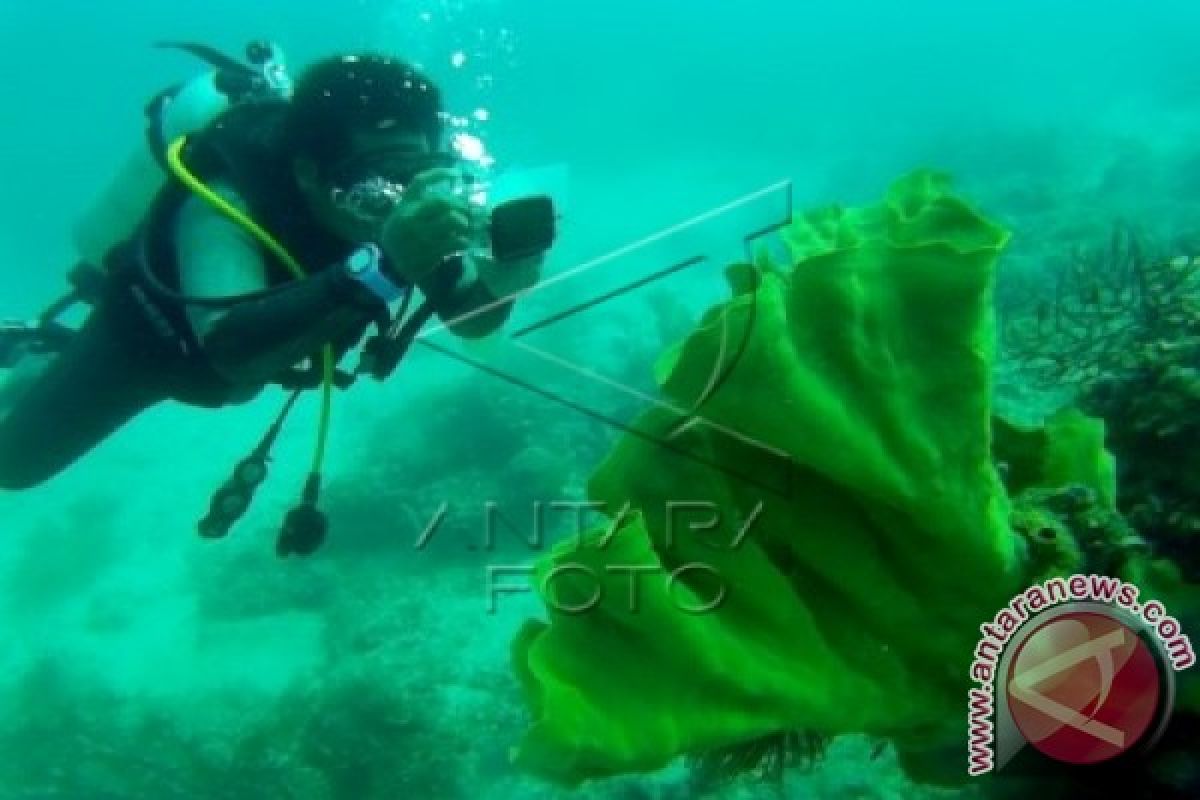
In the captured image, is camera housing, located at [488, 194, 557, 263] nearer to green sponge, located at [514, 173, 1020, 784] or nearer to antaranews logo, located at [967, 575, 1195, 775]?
green sponge, located at [514, 173, 1020, 784]

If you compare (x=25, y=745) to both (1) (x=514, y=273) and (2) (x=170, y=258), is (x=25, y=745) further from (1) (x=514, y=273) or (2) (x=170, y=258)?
(1) (x=514, y=273)

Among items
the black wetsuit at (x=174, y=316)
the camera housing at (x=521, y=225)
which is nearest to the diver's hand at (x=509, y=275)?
the camera housing at (x=521, y=225)

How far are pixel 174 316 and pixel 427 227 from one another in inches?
75.7

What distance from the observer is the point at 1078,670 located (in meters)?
1.47

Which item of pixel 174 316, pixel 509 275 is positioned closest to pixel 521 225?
A: pixel 509 275

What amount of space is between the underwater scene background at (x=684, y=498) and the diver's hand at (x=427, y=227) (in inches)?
11.3

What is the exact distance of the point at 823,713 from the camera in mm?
1429

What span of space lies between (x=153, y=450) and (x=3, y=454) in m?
13.1

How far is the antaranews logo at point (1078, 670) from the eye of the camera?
1.47 meters

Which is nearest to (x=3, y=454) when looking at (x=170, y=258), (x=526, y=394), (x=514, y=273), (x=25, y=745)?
(x=170, y=258)

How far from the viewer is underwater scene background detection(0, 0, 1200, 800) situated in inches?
55.6

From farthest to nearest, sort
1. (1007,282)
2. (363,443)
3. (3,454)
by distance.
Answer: (363,443)
(1007,282)
(3,454)

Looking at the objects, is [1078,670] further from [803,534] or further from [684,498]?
[684,498]

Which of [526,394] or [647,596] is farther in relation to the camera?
[526,394]
